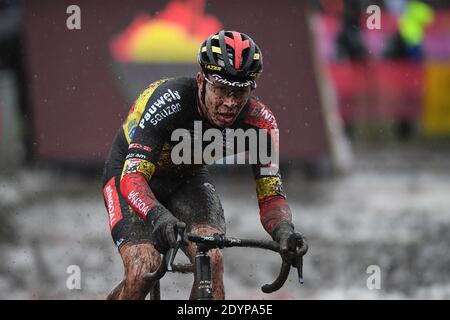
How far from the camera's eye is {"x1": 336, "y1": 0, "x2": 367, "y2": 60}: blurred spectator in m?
20.3

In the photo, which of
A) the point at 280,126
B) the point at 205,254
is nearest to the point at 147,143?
the point at 205,254

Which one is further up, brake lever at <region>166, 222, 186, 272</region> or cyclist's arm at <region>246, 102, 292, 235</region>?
cyclist's arm at <region>246, 102, 292, 235</region>

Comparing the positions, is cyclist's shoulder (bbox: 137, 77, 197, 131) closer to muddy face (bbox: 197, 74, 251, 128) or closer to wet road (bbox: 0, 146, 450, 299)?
muddy face (bbox: 197, 74, 251, 128)

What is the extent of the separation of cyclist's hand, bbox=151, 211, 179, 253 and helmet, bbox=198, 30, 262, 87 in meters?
0.91

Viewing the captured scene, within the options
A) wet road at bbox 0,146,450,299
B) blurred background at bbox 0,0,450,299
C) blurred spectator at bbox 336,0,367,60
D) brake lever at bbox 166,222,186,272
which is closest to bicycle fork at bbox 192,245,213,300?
brake lever at bbox 166,222,186,272

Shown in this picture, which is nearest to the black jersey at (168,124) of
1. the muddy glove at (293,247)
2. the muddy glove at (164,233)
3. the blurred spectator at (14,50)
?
the muddy glove at (164,233)

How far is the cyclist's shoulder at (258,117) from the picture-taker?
6320 millimetres

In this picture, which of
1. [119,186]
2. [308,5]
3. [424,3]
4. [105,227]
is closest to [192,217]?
[119,186]

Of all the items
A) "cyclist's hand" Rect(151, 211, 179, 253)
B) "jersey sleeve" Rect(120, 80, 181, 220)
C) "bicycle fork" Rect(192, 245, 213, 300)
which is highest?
"jersey sleeve" Rect(120, 80, 181, 220)

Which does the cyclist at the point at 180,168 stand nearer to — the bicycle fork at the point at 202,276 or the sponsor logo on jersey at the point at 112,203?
the sponsor logo on jersey at the point at 112,203

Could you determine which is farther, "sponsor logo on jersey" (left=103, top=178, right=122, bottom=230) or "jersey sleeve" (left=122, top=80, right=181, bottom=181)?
"sponsor logo on jersey" (left=103, top=178, right=122, bottom=230)

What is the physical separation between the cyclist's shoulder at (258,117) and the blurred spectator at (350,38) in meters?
14.1

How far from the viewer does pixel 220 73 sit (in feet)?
19.5

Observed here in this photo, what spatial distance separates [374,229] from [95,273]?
4.50 m
